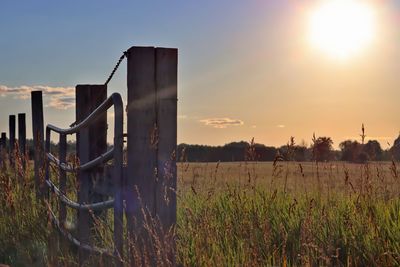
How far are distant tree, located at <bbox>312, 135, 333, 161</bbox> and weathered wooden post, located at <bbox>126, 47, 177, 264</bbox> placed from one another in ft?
5.59

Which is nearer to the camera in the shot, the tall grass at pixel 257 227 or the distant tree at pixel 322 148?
the tall grass at pixel 257 227

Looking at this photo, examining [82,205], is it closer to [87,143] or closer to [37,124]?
[87,143]

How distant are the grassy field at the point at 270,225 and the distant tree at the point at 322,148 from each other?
0.58 feet

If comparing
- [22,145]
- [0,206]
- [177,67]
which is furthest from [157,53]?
[22,145]

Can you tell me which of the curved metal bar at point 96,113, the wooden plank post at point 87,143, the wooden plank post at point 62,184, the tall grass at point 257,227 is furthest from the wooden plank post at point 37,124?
the wooden plank post at point 87,143

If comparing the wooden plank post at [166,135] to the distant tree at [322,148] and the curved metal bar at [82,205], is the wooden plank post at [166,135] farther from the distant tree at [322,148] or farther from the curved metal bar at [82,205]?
the distant tree at [322,148]

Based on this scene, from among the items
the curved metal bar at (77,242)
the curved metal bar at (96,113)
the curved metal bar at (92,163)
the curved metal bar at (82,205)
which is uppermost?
the curved metal bar at (96,113)

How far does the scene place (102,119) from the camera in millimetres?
6270

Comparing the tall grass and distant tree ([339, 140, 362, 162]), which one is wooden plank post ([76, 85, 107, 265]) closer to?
the tall grass

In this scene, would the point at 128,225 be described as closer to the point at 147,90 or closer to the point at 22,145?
the point at 147,90

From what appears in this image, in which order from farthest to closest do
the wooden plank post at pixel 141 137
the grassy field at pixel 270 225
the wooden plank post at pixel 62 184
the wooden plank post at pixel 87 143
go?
1. the wooden plank post at pixel 62 184
2. the wooden plank post at pixel 87 143
3. the grassy field at pixel 270 225
4. the wooden plank post at pixel 141 137

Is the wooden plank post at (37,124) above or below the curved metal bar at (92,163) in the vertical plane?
above

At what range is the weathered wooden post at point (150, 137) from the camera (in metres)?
4.41

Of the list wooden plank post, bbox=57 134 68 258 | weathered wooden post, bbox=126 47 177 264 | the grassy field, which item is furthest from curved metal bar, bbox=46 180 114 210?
weathered wooden post, bbox=126 47 177 264
